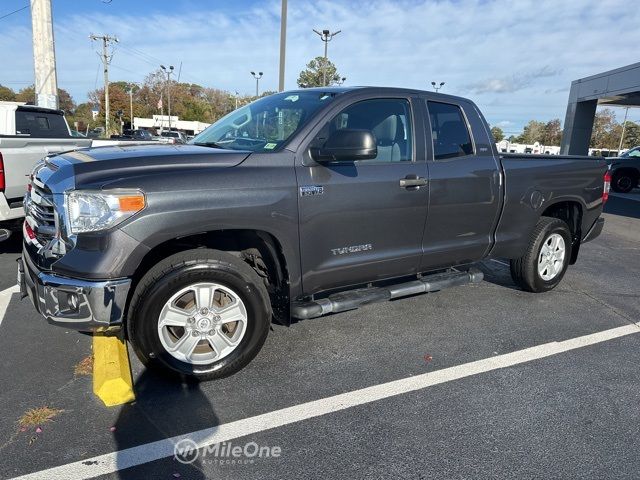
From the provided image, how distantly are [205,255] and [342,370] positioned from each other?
1.28 metres

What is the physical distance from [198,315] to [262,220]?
2.43 ft

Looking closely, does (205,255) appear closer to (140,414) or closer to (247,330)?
(247,330)

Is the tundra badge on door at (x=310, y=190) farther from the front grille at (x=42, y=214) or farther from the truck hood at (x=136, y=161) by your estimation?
the front grille at (x=42, y=214)

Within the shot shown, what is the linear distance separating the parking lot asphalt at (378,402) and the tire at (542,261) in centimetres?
55

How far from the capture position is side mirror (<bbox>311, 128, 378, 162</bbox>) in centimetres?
327

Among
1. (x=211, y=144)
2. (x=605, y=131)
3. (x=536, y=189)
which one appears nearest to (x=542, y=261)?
(x=536, y=189)

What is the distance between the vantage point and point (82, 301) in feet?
9.30

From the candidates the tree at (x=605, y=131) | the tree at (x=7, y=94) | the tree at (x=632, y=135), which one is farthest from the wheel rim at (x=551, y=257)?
the tree at (x=632, y=135)

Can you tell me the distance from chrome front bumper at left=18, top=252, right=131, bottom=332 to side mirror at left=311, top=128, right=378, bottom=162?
1.48 meters

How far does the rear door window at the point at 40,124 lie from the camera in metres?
8.52

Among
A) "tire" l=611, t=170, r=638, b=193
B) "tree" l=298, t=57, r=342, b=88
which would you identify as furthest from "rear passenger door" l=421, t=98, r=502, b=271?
"tree" l=298, t=57, r=342, b=88

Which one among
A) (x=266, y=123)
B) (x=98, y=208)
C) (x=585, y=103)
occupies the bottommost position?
(x=98, y=208)

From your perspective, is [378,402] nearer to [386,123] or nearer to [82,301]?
[82,301]

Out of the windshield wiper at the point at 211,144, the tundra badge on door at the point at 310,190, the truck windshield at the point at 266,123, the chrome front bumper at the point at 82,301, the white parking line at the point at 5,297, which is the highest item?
the truck windshield at the point at 266,123
